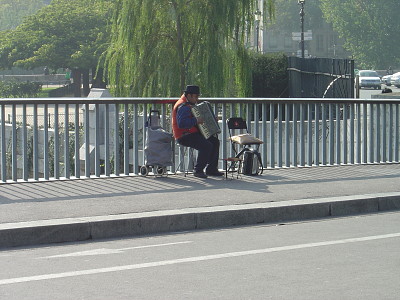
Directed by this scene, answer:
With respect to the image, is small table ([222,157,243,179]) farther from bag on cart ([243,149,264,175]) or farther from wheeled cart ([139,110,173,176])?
wheeled cart ([139,110,173,176])

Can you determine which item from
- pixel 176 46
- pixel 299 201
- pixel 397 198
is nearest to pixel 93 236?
pixel 299 201

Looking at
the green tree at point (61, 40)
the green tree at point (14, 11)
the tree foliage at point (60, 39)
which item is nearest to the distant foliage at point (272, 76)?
the green tree at point (61, 40)

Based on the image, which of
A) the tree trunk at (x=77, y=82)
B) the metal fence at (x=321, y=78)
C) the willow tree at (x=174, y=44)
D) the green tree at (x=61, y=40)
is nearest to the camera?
the willow tree at (x=174, y=44)

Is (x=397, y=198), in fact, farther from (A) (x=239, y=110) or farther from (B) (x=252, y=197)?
(A) (x=239, y=110)

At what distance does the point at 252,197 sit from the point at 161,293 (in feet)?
16.4

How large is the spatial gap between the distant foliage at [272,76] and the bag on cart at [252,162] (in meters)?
24.2

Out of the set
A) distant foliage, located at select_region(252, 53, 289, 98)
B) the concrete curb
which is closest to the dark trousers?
the concrete curb

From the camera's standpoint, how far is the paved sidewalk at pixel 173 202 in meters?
9.57

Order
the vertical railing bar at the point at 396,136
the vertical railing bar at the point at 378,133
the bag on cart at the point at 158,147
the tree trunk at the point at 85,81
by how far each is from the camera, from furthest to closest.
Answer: the tree trunk at the point at 85,81
the vertical railing bar at the point at 396,136
the vertical railing bar at the point at 378,133
the bag on cart at the point at 158,147

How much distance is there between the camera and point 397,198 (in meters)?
12.0

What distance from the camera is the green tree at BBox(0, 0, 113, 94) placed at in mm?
69750

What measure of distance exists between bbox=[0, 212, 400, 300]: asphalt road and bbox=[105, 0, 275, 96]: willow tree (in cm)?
1919

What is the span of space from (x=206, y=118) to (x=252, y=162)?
3.15ft

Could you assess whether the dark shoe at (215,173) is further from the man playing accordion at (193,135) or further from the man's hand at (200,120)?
the man's hand at (200,120)
